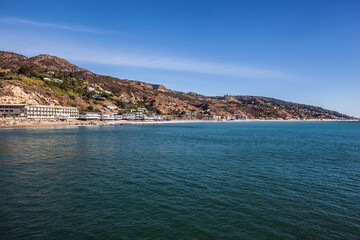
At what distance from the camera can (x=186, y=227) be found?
1325cm

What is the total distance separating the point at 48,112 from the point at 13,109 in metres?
15.8

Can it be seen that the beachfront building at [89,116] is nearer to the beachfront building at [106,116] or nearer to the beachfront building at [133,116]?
the beachfront building at [106,116]

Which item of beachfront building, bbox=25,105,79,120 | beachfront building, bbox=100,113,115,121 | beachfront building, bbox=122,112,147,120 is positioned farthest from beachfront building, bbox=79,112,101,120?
beachfront building, bbox=122,112,147,120

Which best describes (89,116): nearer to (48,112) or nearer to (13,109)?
(48,112)

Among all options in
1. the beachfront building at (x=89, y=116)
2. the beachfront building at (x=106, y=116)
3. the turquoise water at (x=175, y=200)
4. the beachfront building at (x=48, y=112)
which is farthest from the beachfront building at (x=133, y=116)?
the turquoise water at (x=175, y=200)

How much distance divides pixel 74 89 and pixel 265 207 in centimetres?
18277

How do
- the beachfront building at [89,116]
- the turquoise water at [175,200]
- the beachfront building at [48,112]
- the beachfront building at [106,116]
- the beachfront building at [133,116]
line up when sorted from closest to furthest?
the turquoise water at [175,200]
the beachfront building at [48,112]
the beachfront building at [89,116]
the beachfront building at [106,116]
the beachfront building at [133,116]

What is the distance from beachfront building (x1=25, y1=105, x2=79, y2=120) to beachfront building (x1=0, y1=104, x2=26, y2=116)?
6.43 feet

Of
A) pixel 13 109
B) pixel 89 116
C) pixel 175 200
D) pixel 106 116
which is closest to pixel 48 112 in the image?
pixel 13 109

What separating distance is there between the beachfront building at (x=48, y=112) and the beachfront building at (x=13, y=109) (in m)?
1.96

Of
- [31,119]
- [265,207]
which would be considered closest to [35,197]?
[265,207]

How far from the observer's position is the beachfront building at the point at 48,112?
341ft

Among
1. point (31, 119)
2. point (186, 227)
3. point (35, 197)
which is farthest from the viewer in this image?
point (31, 119)

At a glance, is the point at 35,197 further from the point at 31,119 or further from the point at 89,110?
the point at 89,110
